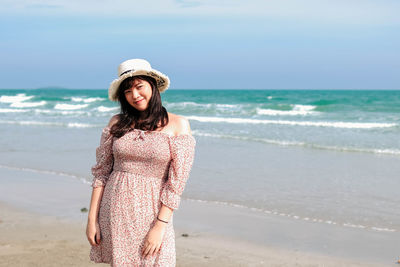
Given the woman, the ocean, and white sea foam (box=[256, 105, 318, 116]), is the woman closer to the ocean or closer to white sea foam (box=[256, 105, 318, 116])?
the ocean

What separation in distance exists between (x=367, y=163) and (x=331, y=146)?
108 inches

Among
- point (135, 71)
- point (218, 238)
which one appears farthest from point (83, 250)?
point (135, 71)

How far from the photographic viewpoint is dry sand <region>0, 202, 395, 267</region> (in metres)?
4.81

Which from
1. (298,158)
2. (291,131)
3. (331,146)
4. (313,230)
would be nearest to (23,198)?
(313,230)

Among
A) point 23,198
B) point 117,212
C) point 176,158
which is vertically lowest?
point 23,198

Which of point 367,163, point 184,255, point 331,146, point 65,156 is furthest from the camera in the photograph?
point 331,146

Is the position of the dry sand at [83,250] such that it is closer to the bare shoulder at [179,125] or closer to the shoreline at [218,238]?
the shoreline at [218,238]

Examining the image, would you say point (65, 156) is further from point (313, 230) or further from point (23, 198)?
point (313, 230)

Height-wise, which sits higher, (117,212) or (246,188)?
(117,212)

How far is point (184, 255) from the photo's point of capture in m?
4.98

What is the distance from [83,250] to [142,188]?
2.75 m

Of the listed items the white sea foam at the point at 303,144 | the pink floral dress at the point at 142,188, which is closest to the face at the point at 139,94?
the pink floral dress at the point at 142,188

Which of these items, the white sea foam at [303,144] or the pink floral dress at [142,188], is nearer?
the pink floral dress at [142,188]

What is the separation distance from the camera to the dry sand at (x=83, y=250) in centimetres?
481
